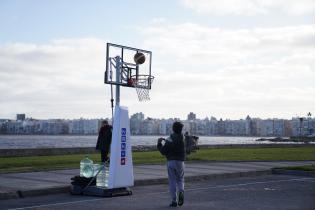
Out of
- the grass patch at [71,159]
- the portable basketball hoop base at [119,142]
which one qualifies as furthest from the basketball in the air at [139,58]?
the grass patch at [71,159]

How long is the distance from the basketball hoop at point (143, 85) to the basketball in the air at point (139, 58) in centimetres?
43

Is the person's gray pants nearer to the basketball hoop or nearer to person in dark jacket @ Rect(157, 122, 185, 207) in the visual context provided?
person in dark jacket @ Rect(157, 122, 185, 207)

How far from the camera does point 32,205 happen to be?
11.9m

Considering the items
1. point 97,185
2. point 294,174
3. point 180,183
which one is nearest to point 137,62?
point 97,185

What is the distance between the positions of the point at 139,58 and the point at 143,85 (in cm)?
78

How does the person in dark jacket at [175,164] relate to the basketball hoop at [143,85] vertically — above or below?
below

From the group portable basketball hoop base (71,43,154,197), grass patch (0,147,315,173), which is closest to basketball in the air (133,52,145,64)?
portable basketball hoop base (71,43,154,197)

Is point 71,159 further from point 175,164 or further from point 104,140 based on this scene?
point 175,164

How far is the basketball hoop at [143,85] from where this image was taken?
15.2m

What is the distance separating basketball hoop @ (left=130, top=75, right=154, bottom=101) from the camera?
15.2 metres

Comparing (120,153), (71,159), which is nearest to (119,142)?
(120,153)

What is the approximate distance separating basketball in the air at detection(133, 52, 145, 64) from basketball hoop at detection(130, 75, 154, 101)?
0.43 meters

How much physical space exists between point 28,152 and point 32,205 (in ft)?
90.9

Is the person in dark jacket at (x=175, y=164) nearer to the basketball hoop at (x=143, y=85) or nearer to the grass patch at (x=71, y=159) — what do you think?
the basketball hoop at (x=143, y=85)
